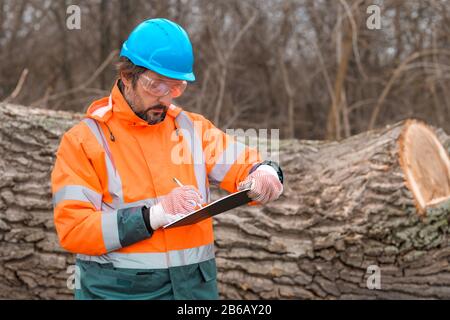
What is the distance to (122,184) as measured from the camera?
2500mm

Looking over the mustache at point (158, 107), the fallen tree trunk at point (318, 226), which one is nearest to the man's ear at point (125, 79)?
the mustache at point (158, 107)

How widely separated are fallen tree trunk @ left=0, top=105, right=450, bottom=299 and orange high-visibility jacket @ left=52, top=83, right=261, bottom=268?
1297mm

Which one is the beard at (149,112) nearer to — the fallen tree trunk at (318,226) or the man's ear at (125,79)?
the man's ear at (125,79)

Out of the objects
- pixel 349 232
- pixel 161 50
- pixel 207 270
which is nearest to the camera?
pixel 161 50

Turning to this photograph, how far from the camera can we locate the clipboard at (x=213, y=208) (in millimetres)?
2377

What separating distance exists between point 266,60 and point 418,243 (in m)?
4.83

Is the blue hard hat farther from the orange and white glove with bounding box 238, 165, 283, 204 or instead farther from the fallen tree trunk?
the fallen tree trunk

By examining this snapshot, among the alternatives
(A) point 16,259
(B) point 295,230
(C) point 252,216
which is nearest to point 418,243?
(B) point 295,230

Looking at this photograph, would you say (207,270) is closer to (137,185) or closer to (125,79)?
(137,185)

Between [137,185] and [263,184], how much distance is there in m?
0.47

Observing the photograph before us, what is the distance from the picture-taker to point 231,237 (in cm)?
399

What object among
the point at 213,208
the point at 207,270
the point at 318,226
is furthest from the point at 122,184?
the point at 318,226

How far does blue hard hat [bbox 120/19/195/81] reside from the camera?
2496 millimetres

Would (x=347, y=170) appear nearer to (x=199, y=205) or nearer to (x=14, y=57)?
(x=199, y=205)
